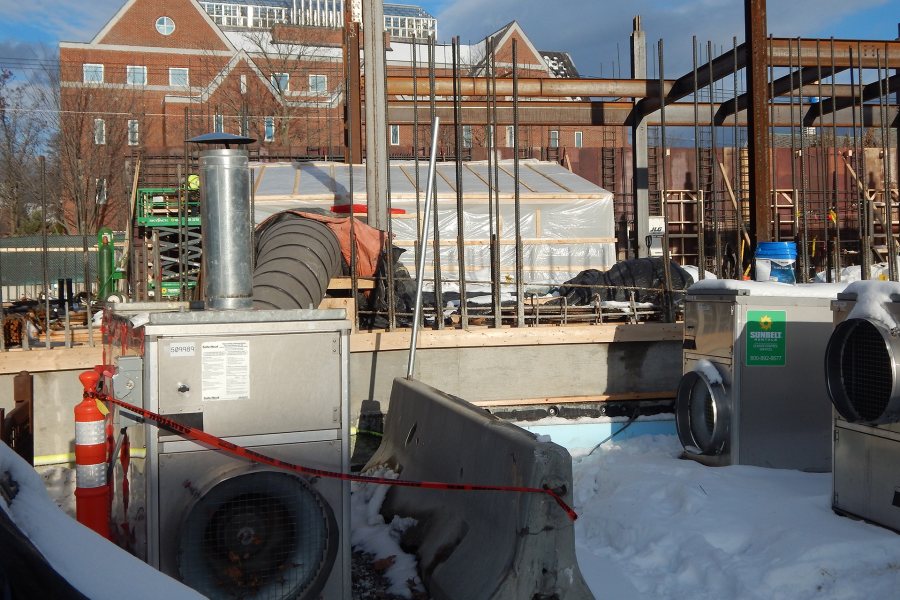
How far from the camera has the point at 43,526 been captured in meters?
2.21

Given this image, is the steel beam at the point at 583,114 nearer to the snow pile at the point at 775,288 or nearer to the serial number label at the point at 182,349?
the snow pile at the point at 775,288

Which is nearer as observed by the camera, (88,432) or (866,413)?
(88,432)

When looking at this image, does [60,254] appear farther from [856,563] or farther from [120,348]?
[856,563]

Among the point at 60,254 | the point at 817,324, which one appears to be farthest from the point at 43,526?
the point at 60,254

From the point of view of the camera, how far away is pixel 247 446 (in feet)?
15.2

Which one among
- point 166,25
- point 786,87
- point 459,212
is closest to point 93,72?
point 166,25

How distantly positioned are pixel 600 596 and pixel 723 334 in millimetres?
3029

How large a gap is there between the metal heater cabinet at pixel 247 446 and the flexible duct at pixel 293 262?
1.75 metres

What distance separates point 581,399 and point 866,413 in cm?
381

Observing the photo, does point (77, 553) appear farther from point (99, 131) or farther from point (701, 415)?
point (99, 131)

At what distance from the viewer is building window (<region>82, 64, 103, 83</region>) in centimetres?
3922

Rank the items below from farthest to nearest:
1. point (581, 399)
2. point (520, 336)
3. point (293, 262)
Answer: point (581, 399) < point (520, 336) < point (293, 262)

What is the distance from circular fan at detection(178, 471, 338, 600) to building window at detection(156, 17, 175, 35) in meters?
44.1

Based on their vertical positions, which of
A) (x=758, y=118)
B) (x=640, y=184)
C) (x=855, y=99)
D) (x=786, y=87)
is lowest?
(x=758, y=118)
